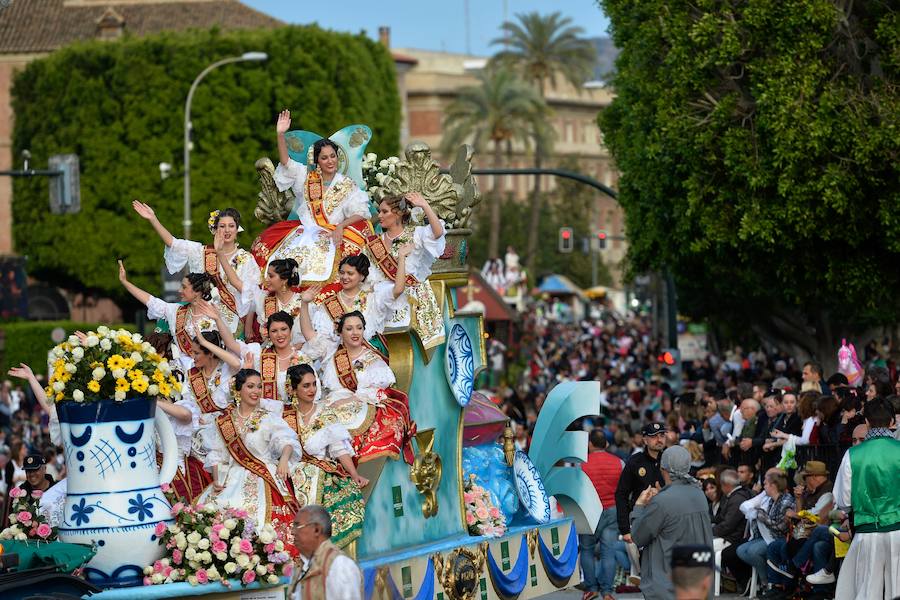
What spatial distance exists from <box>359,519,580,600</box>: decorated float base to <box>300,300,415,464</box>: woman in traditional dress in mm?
719

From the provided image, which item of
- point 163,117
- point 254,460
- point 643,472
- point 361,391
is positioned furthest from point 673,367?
point 163,117

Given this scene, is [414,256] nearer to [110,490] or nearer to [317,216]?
[317,216]

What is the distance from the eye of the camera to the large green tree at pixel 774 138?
2430cm

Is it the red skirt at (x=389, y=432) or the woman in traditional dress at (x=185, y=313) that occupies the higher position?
the woman in traditional dress at (x=185, y=313)

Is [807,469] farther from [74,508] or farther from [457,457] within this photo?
[74,508]

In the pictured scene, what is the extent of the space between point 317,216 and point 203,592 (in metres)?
3.44

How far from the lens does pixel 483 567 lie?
1254 centimetres

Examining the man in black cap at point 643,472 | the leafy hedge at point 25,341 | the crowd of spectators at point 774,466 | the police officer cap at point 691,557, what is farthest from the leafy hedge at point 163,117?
the police officer cap at point 691,557

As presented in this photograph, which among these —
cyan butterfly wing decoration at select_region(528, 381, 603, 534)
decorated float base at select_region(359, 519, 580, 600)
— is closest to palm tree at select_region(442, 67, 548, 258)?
cyan butterfly wing decoration at select_region(528, 381, 603, 534)

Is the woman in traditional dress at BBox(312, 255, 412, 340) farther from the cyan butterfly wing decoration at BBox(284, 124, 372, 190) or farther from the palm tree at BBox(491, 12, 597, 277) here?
the palm tree at BBox(491, 12, 597, 277)

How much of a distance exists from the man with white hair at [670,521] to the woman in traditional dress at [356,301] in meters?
2.06

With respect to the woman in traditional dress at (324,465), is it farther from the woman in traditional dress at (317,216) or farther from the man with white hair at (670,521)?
the man with white hair at (670,521)

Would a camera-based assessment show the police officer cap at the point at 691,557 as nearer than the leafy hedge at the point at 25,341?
Yes

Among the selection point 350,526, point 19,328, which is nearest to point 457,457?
point 350,526
